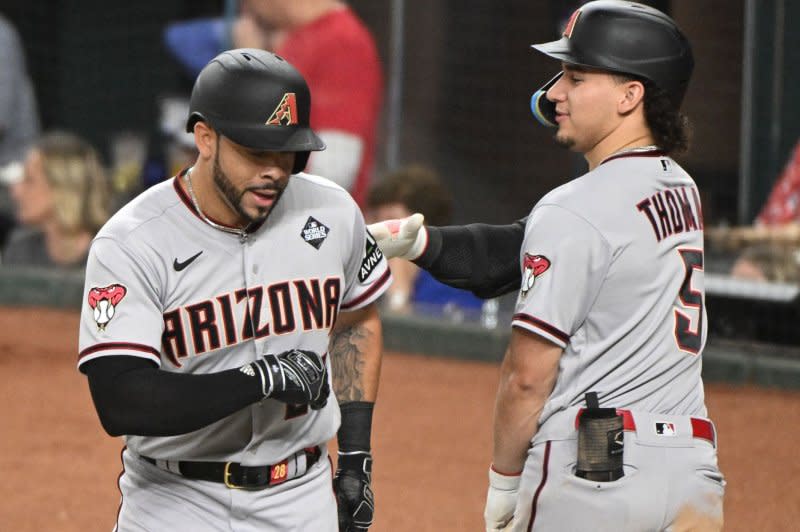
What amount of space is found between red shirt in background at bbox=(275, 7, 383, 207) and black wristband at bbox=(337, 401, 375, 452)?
6.01 meters

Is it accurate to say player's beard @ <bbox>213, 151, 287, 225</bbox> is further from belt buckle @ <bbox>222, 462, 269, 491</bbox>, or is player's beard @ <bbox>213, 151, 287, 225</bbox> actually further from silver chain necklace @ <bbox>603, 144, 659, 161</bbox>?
silver chain necklace @ <bbox>603, 144, 659, 161</bbox>

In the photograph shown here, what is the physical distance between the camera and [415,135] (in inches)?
374

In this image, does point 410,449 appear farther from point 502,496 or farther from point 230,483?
point 230,483

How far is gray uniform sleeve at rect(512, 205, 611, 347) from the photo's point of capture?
2.78m

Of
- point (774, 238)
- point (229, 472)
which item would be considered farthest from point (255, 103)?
point (774, 238)

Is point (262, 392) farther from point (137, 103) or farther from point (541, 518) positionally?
point (137, 103)

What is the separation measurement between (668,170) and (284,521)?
1113 millimetres

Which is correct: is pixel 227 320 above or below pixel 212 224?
below

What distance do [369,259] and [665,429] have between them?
0.78m

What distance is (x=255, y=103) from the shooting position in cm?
277

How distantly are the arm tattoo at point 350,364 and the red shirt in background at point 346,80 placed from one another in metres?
5.94

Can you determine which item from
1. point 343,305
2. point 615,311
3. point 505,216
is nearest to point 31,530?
point 343,305

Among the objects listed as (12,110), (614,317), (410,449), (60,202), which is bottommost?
(12,110)

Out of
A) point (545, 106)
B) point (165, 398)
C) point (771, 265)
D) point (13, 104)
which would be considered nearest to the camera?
point (165, 398)
